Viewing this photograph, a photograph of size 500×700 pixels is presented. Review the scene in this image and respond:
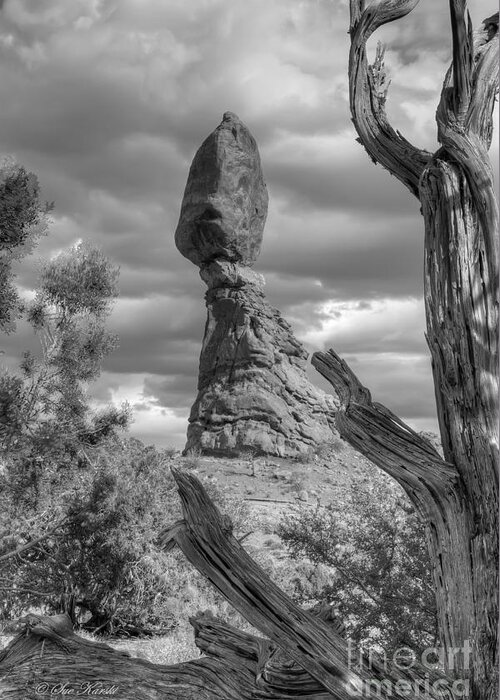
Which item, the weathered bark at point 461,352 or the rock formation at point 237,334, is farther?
the rock formation at point 237,334

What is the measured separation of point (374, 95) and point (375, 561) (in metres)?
6.43

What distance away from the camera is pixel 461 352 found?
5.74m

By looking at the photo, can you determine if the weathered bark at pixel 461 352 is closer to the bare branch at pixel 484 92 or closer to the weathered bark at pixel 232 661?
the bare branch at pixel 484 92

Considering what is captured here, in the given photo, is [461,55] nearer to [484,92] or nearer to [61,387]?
[484,92]

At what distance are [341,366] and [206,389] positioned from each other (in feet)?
165

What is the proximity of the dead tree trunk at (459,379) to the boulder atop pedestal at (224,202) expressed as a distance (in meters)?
49.4

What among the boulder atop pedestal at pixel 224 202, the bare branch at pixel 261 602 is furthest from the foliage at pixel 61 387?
the boulder atop pedestal at pixel 224 202

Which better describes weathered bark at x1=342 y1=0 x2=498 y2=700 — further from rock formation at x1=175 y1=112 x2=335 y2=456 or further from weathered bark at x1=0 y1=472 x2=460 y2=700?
rock formation at x1=175 y1=112 x2=335 y2=456

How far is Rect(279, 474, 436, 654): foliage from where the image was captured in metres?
9.94

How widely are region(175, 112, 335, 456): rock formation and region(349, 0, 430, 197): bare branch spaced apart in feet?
147

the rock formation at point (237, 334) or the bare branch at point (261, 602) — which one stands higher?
the rock formation at point (237, 334)

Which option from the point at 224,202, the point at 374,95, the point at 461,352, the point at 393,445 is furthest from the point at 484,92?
the point at 224,202

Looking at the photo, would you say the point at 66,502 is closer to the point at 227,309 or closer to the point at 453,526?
the point at 453,526

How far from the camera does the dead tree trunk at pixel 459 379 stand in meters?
5.36
